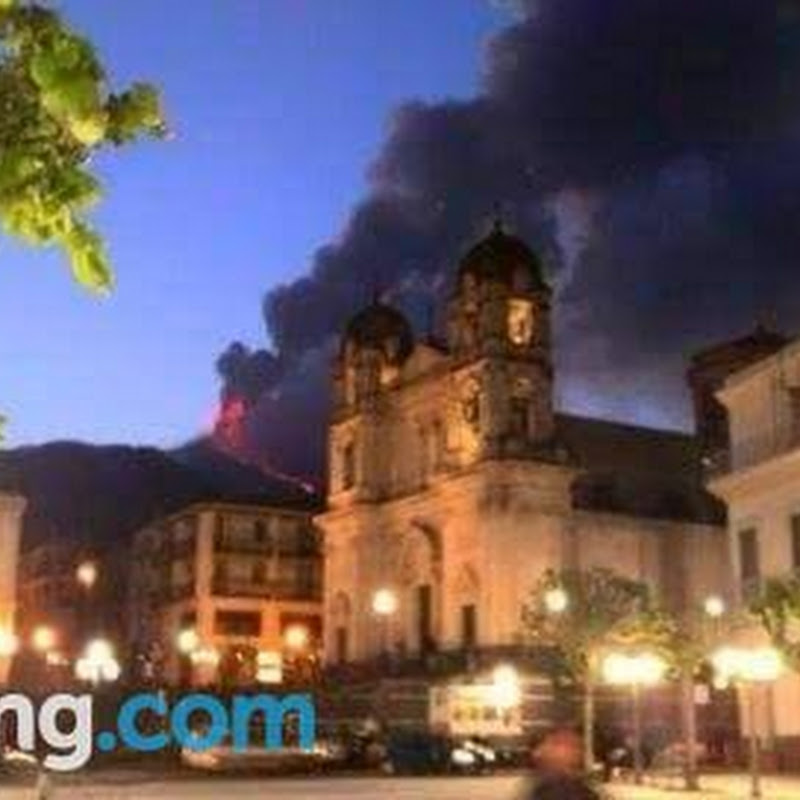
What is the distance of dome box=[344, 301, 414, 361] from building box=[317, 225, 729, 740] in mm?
86

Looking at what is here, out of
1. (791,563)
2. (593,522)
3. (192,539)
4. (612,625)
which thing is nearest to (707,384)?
(593,522)

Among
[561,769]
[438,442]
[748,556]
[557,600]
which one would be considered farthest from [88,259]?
[438,442]

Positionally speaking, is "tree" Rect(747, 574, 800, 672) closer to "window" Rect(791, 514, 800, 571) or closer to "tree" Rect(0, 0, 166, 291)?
"window" Rect(791, 514, 800, 571)

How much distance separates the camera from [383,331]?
91.1 m

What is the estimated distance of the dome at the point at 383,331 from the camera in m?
90.4

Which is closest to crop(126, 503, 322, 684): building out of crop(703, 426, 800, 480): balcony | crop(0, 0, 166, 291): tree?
crop(703, 426, 800, 480): balcony

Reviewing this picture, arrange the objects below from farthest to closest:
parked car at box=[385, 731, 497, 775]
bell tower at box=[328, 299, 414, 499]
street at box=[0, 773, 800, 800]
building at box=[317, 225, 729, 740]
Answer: bell tower at box=[328, 299, 414, 499], building at box=[317, 225, 729, 740], parked car at box=[385, 731, 497, 775], street at box=[0, 773, 800, 800]

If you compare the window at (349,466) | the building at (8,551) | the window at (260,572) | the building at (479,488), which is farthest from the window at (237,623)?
the building at (8,551)

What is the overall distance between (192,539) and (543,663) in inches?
1273

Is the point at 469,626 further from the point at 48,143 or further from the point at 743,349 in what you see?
the point at 48,143

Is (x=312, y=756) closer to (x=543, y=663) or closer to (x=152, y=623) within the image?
(x=543, y=663)

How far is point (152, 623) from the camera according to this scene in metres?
104

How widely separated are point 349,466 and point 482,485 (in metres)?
14.0

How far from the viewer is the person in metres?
9.68
